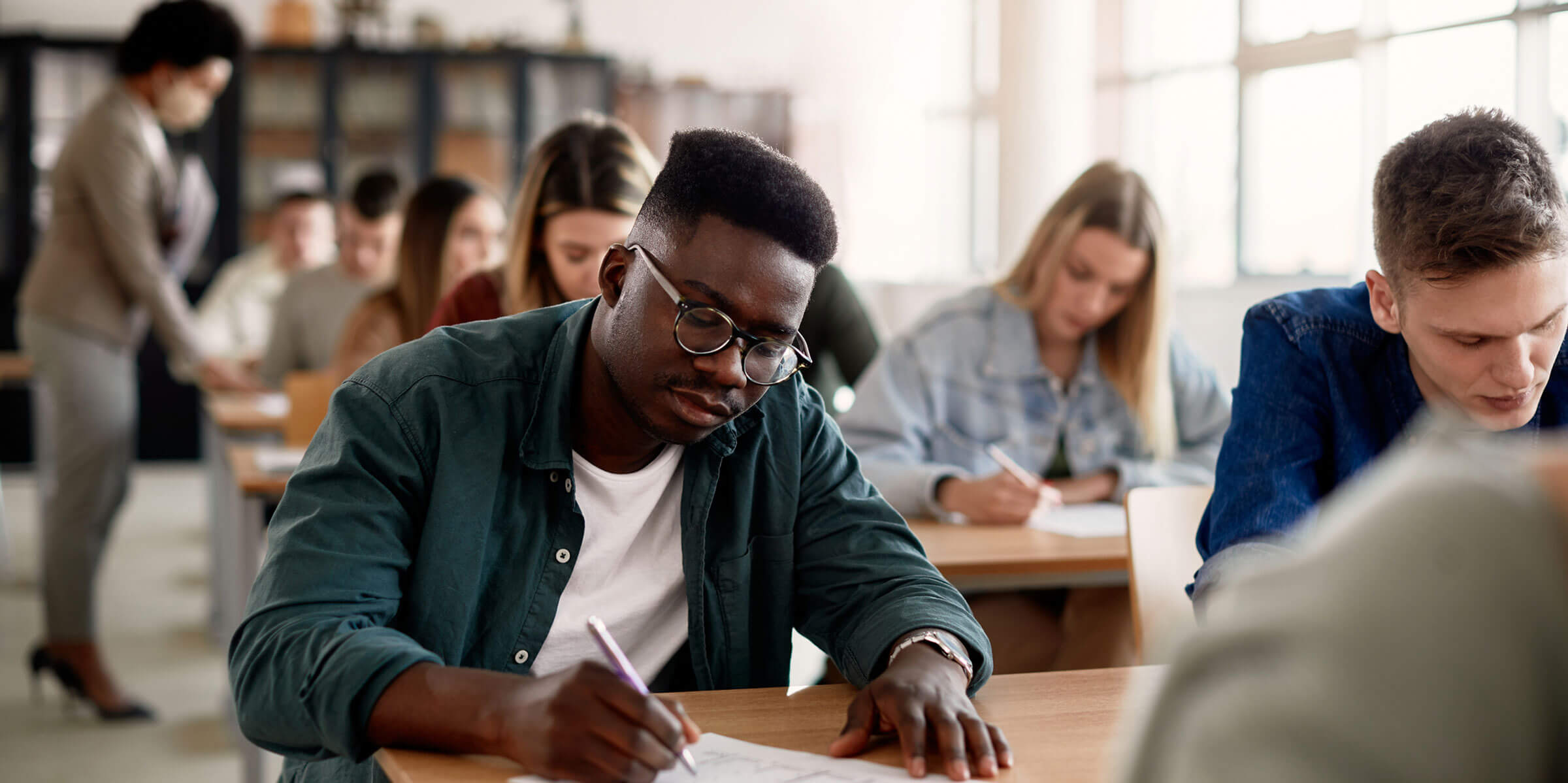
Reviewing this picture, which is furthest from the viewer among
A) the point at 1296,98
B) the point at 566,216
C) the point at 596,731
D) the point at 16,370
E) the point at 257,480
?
the point at 1296,98

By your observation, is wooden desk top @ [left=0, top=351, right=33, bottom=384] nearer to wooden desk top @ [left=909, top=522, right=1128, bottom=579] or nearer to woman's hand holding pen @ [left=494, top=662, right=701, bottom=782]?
wooden desk top @ [left=909, top=522, right=1128, bottom=579]

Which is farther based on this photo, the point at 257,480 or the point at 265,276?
the point at 265,276

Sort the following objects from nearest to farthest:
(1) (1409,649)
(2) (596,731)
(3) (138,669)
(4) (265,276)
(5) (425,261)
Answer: (1) (1409,649) < (2) (596,731) < (5) (425,261) < (3) (138,669) < (4) (265,276)

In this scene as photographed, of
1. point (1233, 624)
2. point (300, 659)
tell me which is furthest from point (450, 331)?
point (1233, 624)

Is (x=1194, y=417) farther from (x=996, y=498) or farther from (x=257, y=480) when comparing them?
(x=257, y=480)

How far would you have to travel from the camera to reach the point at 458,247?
11.0 feet

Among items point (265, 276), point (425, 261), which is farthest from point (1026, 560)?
point (265, 276)

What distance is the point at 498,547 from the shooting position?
49.2 inches

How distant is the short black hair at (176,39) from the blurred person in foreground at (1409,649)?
3.64 meters

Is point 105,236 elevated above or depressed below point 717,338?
above

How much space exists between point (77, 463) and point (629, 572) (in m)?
2.63

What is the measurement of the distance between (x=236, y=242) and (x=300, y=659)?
7.40 meters

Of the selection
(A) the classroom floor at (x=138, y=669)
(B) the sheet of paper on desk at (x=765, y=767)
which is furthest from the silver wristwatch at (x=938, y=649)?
(A) the classroom floor at (x=138, y=669)

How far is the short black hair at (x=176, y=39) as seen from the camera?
3395 millimetres
